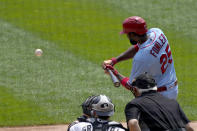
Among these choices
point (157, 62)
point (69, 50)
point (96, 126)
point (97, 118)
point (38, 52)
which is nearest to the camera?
point (96, 126)

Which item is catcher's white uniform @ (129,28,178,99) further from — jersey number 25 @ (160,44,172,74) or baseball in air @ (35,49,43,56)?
baseball in air @ (35,49,43,56)

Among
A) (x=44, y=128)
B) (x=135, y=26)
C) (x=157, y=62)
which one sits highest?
(x=135, y=26)

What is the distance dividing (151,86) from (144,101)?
0.20 meters

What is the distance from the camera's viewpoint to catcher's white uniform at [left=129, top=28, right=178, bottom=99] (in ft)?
17.5

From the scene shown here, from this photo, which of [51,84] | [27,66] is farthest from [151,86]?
[27,66]

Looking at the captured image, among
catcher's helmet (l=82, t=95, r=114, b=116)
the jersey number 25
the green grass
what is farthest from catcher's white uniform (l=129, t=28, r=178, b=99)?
the green grass

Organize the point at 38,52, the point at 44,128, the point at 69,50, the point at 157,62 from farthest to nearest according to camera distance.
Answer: the point at 69,50 → the point at 38,52 → the point at 44,128 → the point at 157,62

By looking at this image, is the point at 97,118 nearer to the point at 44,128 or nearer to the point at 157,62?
the point at 157,62

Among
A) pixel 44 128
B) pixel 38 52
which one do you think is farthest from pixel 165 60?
pixel 38 52

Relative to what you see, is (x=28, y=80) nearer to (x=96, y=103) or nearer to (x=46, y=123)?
(x=46, y=123)

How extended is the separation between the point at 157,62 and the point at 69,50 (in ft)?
23.4

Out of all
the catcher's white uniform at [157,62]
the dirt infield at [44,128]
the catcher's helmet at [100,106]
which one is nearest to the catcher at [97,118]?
the catcher's helmet at [100,106]

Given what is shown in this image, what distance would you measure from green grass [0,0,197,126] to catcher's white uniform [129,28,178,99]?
288 centimetres

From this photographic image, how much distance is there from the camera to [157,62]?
538cm
